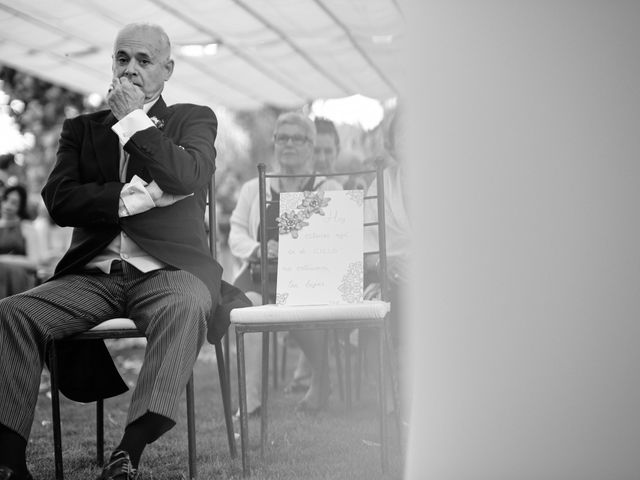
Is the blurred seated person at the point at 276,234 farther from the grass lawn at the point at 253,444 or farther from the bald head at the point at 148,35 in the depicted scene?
the bald head at the point at 148,35

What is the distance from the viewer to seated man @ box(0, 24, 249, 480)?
2.65m

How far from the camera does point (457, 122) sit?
2.31 meters

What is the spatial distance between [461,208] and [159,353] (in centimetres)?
107

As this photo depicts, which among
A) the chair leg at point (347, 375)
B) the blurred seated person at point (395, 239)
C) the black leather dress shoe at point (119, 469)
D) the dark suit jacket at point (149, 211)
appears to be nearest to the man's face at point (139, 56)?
the dark suit jacket at point (149, 211)

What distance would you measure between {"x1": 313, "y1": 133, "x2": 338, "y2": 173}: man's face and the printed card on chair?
7.22ft

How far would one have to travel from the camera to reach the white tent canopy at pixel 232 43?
16.4 ft

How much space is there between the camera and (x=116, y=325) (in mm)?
2873

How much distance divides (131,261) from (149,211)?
191 mm

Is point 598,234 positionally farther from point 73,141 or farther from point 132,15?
point 132,15

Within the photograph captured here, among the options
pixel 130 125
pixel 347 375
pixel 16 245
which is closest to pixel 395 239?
pixel 347 375

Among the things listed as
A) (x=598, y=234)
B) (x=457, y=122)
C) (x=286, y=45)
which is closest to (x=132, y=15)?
(x=286, y=45)

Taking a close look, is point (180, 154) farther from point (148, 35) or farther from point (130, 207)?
point (148, 35)

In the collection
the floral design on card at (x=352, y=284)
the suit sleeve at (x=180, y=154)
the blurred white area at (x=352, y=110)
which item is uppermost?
the blurred white area at (x=352, y=110)

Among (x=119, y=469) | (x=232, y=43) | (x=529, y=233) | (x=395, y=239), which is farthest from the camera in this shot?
(x=232, y=43)
